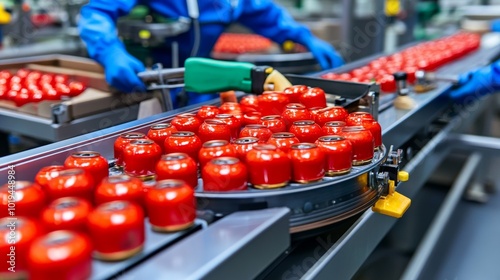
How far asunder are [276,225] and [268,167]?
0.11 meters

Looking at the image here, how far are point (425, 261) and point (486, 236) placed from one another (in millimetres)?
814

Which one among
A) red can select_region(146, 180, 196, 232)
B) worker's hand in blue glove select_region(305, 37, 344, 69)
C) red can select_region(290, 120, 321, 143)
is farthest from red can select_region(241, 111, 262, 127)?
worker's hand in blue glove select_region(305, 37, 344, 69)

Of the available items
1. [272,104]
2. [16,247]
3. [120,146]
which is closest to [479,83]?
[272,104]

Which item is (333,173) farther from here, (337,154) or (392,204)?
(392,204)

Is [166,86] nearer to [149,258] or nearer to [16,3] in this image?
[149,258]

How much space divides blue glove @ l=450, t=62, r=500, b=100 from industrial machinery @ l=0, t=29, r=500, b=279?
76 cm

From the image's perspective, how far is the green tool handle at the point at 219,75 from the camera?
4.67 ft

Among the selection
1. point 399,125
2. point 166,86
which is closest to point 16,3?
point 166,86

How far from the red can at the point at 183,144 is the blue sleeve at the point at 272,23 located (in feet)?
6.09

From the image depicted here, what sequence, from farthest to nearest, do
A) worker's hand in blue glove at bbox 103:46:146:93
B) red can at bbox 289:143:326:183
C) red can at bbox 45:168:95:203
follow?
worker's hand in blue glove at bbox 103:46:146:93
red can at bbox 289:143:326:183
red can at bbox 45:168:95:203

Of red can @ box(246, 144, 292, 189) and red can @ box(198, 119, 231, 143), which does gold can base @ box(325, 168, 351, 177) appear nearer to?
red can @ box(246, 144, 292, 189)

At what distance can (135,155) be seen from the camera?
0.95m

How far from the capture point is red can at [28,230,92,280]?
59 cm

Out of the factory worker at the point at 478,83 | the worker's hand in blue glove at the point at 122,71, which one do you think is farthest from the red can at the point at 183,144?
the factory worker at the point at 478,83
